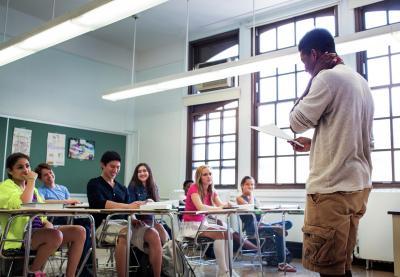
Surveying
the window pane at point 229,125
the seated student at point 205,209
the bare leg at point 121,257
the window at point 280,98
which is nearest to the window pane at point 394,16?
the window at point 280,98

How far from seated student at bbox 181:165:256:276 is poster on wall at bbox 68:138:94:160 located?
3258mm

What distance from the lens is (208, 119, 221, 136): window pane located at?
21.6ft

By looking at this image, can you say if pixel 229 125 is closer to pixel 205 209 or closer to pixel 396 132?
pixel 396 132

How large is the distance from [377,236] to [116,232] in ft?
9.50

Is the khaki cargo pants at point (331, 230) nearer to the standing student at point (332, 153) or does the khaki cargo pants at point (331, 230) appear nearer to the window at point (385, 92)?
the standing student at point (332, 153)

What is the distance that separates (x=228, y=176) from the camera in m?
6.40

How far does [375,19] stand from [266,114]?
73.2 inches

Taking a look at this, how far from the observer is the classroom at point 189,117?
11.7 feet

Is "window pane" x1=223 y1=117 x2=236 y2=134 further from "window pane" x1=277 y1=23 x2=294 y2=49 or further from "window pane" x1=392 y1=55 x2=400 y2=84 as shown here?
"window pane" x1=392 y1=55 x2=400 y2=84

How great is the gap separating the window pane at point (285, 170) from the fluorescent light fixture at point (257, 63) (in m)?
1.58

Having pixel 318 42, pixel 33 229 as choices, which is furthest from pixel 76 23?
pixel 318 42

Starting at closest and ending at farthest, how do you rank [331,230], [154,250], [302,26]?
1. [331,230]
2. [154,250]
3. [302,26]

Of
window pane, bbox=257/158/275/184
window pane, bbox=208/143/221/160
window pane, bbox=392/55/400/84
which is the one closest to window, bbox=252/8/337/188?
window pane, bbox=257/158/275/184

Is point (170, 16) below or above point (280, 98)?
above
